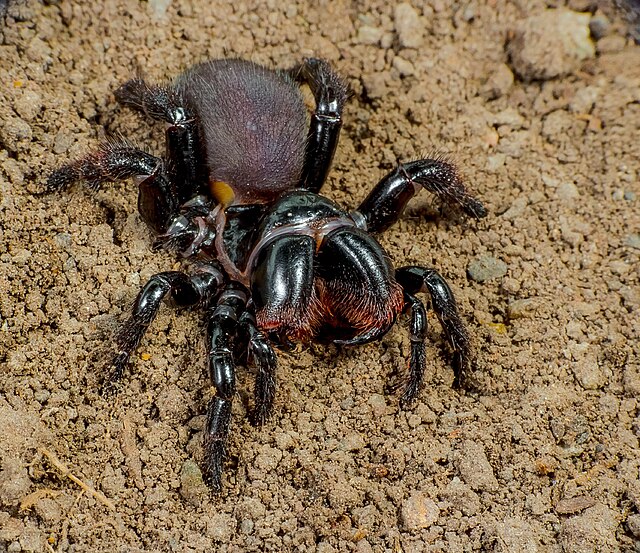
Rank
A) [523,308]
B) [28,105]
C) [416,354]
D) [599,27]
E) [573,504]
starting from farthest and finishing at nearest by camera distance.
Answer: [599,27]
[28,105]
[523,308]
[416,354]
[573,504]

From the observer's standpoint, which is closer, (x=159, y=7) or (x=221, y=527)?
(x=221, y=527)

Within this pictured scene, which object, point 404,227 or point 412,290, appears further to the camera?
point 404,227

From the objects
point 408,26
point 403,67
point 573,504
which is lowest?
point 573,504

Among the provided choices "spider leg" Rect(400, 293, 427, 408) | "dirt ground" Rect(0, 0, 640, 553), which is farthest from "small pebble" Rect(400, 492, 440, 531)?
"spider leg" Rect(400, 293, 427, 408)

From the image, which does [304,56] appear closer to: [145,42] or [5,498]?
[145,42]

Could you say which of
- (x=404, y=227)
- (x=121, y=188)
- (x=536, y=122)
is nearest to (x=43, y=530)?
(x=121, y=188)

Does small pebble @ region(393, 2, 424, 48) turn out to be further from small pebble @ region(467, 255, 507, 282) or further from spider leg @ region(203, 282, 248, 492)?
spider leg @ region(203, 282, 248, 492)

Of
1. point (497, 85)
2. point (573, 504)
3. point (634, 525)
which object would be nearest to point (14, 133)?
point (497, 85)

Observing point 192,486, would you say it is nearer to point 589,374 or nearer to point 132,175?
point 132,175

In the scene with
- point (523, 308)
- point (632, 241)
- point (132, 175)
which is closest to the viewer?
point (132, 175)
